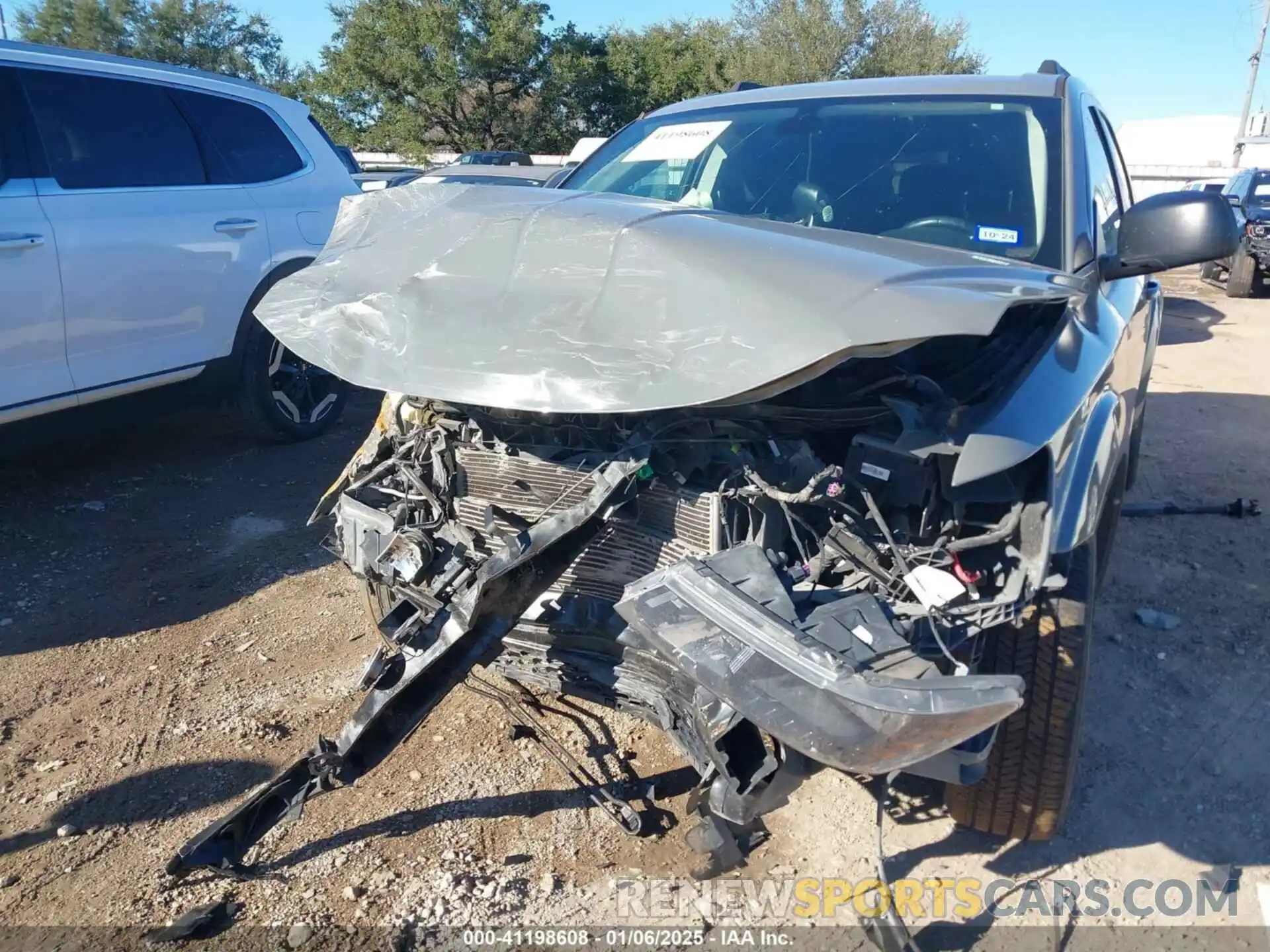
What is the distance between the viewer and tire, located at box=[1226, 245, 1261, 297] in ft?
42.2

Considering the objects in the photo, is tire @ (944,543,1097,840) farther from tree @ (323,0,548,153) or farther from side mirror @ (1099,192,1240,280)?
tree @ (323,0,548,153)

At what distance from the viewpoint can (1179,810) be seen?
2.72 metres

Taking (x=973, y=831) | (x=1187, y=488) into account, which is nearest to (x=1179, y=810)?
(x=973, y=831)

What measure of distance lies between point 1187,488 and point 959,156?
129 inches

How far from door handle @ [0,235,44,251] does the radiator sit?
2676 millimetres

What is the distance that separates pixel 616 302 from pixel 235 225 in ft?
11.5

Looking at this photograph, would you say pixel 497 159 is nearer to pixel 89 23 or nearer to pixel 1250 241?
pixel 1250 241

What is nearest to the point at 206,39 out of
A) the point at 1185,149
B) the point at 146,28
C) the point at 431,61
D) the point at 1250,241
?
the point at 146,28

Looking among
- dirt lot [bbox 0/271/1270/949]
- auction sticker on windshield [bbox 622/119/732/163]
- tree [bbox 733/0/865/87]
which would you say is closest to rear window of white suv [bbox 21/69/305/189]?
dirt lot [bbox 0/271/1270/949]

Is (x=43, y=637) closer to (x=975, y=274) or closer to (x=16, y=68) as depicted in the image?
(x=16, y=68)

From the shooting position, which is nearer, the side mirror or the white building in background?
the side mirror

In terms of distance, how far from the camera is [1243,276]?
13.1m

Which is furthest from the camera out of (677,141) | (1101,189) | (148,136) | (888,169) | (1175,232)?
(148,136)

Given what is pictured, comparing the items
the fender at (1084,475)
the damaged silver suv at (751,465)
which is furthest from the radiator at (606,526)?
the fender at (1084,475)
